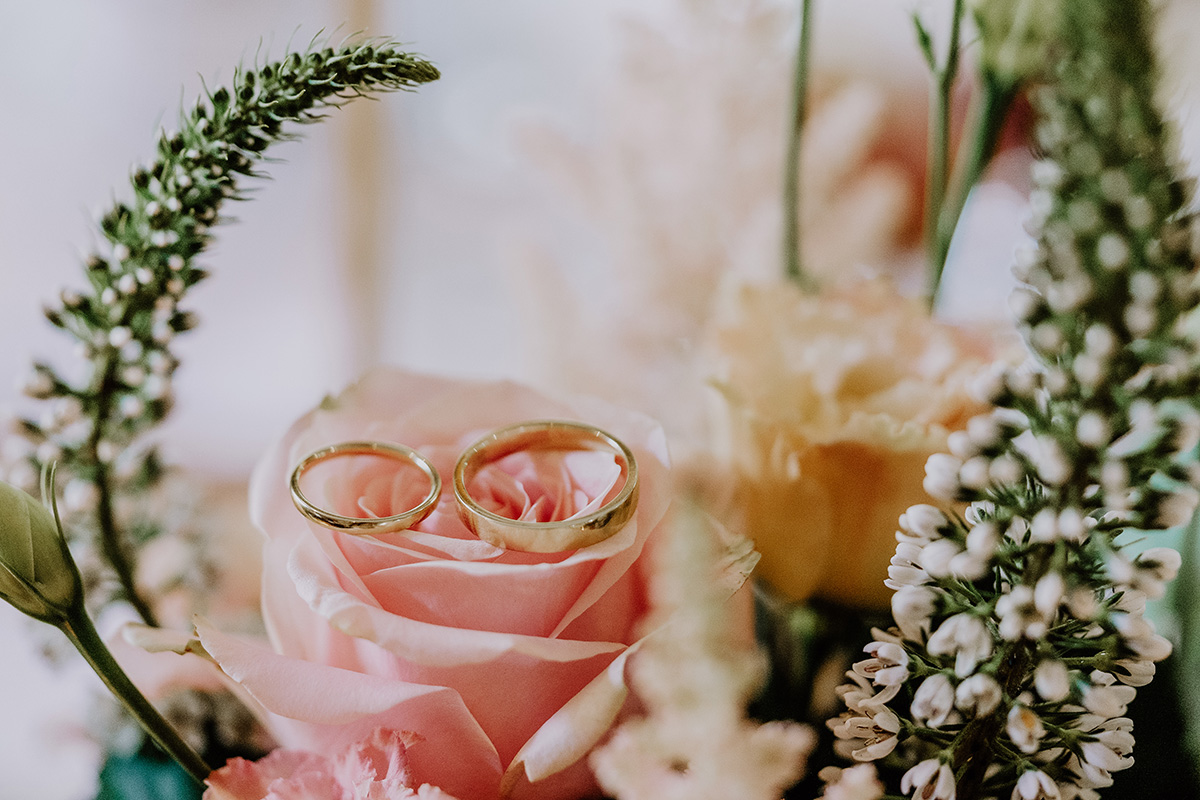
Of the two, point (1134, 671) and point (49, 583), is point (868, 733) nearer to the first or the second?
point (1134, 671)

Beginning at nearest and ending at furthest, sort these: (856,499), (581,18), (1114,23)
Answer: (1114,23) < (856,499) < (581,18)

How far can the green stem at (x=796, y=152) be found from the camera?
0.38m

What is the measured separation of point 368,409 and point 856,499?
0.19m

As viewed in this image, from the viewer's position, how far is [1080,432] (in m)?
0.23

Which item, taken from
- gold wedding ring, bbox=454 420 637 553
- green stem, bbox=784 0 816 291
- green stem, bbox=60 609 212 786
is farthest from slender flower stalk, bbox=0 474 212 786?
green stem, bbox=784 0 816 291

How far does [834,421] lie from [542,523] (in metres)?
0.12

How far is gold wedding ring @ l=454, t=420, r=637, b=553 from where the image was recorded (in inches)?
10.8

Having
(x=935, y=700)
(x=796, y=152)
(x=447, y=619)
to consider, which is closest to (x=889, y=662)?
(x=935, y=700)

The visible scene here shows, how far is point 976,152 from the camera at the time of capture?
394 millimetres

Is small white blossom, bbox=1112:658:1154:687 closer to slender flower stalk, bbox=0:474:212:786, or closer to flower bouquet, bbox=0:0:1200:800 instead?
flower bouquet, bbox=0:0:1200:800

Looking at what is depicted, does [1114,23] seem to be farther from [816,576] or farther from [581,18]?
[581,18]

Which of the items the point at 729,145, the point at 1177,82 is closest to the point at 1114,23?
the point at 1177,82

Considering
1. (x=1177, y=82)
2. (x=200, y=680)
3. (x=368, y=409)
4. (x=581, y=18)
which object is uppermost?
(x=581, y=18)

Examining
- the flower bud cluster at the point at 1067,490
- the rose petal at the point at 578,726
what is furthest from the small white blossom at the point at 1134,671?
the rose petal at the point at 578,726
